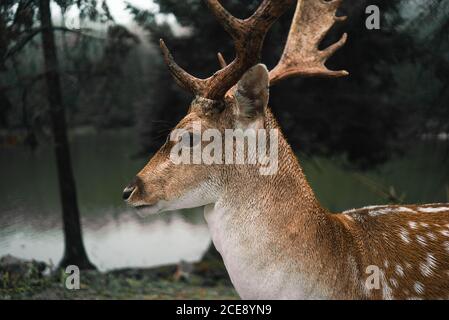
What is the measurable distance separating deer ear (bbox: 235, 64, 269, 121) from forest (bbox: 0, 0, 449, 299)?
9.08 feet

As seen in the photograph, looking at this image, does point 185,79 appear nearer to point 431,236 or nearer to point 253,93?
point 253,93

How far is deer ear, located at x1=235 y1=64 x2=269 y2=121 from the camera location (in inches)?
85.0

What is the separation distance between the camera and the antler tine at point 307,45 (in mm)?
2752

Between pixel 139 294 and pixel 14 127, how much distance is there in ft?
6.53

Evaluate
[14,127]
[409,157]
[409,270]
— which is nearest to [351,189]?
[409,157]

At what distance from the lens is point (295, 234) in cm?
224

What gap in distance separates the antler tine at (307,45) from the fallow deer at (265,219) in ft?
1.48

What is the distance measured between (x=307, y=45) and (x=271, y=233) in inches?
42.6

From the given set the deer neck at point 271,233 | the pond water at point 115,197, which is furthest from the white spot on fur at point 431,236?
the pond water at point 115,197

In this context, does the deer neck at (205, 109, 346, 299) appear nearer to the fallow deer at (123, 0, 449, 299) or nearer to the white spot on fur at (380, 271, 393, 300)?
the fallow deer at (123, 0, 449, 299)

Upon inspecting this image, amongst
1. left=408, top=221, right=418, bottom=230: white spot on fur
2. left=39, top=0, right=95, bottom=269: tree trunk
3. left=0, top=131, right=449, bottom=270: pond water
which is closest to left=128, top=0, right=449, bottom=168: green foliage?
left=0, top=131, right=449, bottom=270: pond water

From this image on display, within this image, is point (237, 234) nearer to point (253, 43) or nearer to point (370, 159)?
point (253, 43)

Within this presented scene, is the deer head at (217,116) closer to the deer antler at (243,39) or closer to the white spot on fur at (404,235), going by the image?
the deer antler at (243,39)

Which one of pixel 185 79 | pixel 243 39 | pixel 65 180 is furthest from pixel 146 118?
pixel 243 39
